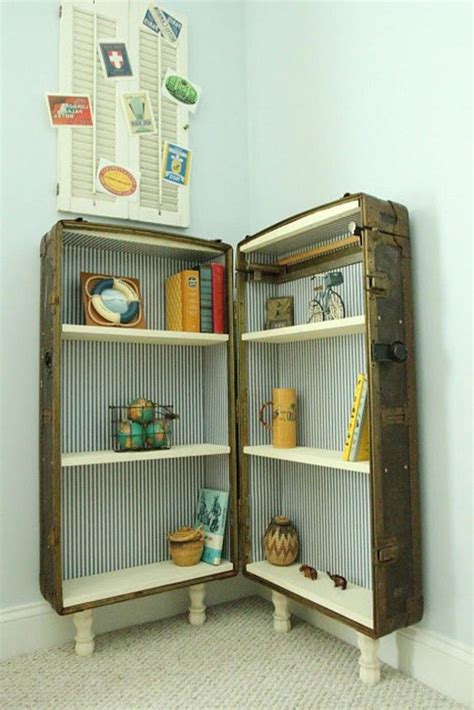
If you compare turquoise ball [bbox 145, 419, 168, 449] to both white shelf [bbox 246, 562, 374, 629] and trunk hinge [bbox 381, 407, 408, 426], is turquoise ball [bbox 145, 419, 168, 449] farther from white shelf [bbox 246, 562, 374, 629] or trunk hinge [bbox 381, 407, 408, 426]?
trunk hinge [bbox 381, 407, 408, 426]

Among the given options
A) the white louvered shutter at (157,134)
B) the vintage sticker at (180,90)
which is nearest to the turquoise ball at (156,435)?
the white louvered shutter at (157,134)

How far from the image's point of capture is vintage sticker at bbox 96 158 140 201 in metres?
2.05

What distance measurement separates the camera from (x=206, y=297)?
2.05 metres

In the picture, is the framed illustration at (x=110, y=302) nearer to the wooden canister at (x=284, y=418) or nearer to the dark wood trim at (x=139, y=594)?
the wooden canister at (x=284, y=418)

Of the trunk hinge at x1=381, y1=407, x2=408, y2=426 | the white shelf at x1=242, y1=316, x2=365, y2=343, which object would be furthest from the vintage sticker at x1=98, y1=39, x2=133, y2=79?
the trunk hinge at x1=381, y1=407, x2=408, y2=426

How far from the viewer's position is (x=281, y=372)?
2.15 meters

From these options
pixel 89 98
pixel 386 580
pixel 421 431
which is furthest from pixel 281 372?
pixel 89 98

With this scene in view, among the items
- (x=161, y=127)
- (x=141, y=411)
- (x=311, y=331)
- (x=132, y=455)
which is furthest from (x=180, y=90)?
(x=132, y=455)

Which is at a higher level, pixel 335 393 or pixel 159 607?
pixel 335 393

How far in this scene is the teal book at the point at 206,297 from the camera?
6.70 feet

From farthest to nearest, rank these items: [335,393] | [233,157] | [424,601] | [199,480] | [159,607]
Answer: [233,157] → [199,480] → [159,607] → [335,393] → [424,601]

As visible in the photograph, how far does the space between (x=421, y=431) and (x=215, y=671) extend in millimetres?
930

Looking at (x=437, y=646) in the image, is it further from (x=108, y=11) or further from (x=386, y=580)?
(x=108, y=11)

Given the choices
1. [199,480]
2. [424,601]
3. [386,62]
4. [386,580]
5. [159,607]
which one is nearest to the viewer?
[386,580]
